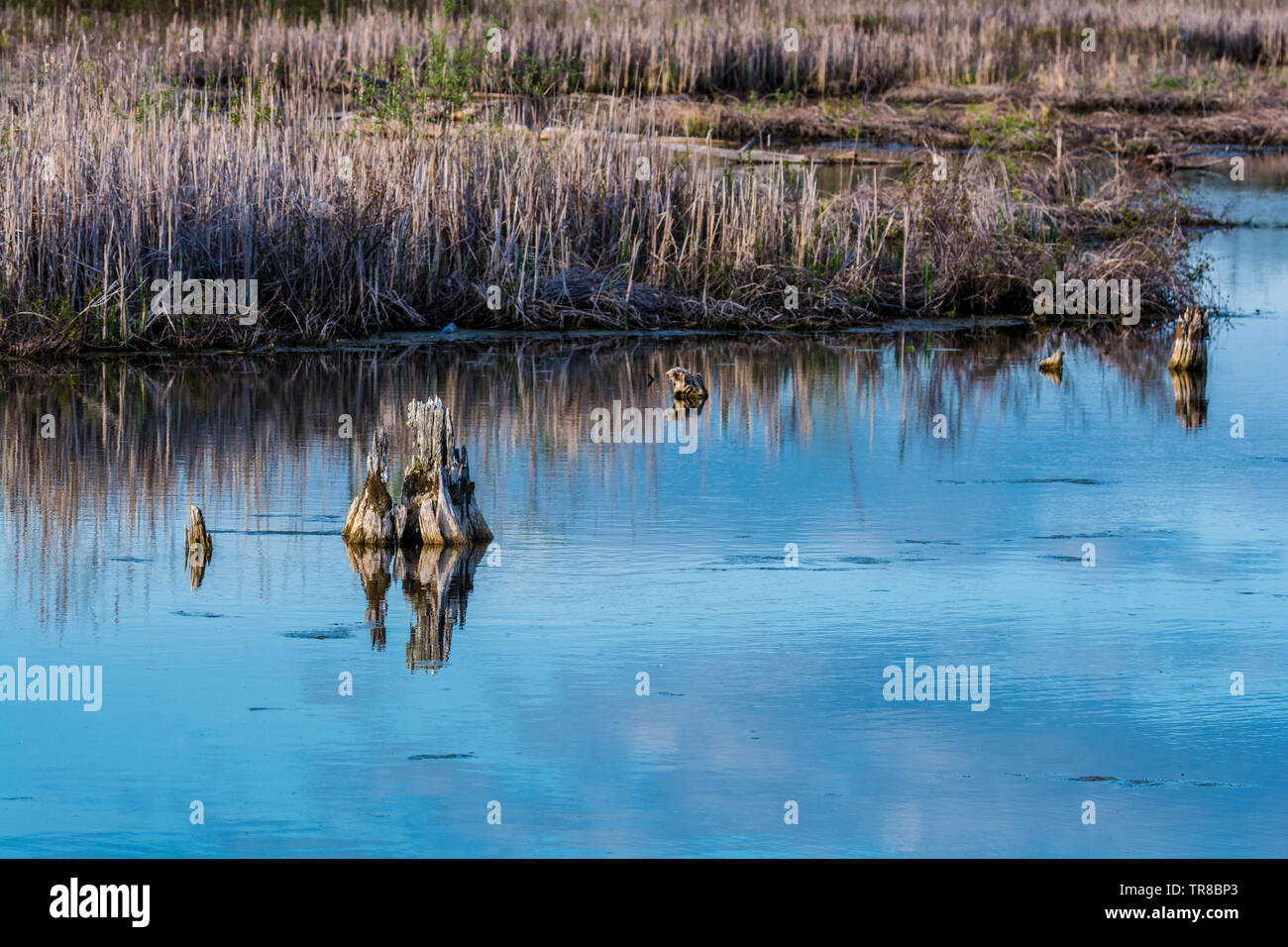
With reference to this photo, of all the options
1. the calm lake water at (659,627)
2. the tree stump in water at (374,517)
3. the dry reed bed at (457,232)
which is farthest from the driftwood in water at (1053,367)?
Result: the tree stump in water at (374,517)

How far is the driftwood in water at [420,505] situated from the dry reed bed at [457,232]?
17.6ft

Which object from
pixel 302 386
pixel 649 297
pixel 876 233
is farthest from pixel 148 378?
pixel 876 233

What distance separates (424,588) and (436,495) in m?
0.69

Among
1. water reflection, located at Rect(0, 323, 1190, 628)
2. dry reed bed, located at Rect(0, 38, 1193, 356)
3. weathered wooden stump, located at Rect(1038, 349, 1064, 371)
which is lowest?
water reflection, located at Rect(0, 323, 1190, 628)

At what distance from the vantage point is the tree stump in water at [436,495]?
7.91m

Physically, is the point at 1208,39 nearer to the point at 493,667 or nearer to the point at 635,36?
the point at 635,36

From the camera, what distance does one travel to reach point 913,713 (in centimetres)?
591

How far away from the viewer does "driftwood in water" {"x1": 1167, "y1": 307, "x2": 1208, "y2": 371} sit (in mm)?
13133

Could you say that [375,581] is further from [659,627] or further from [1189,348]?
[1189,348]

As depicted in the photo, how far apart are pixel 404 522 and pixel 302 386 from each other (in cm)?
425

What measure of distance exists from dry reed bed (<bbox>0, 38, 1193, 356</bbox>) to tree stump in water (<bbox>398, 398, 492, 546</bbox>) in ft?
17.7

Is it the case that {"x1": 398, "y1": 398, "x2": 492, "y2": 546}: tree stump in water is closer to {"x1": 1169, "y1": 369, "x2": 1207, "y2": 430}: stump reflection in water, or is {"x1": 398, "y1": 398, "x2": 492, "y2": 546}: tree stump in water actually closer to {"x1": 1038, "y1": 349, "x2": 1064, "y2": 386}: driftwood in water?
{"x1": 1169, "y1": 369, "x2": 1207, "y2": 430}: stump reflection in water

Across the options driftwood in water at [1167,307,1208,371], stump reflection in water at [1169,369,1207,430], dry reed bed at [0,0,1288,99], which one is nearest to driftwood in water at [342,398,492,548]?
stump reflection in water at [1169,369,1207,430]

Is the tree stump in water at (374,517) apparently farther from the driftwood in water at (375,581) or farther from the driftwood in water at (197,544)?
the driftwood in water at (197,544)
